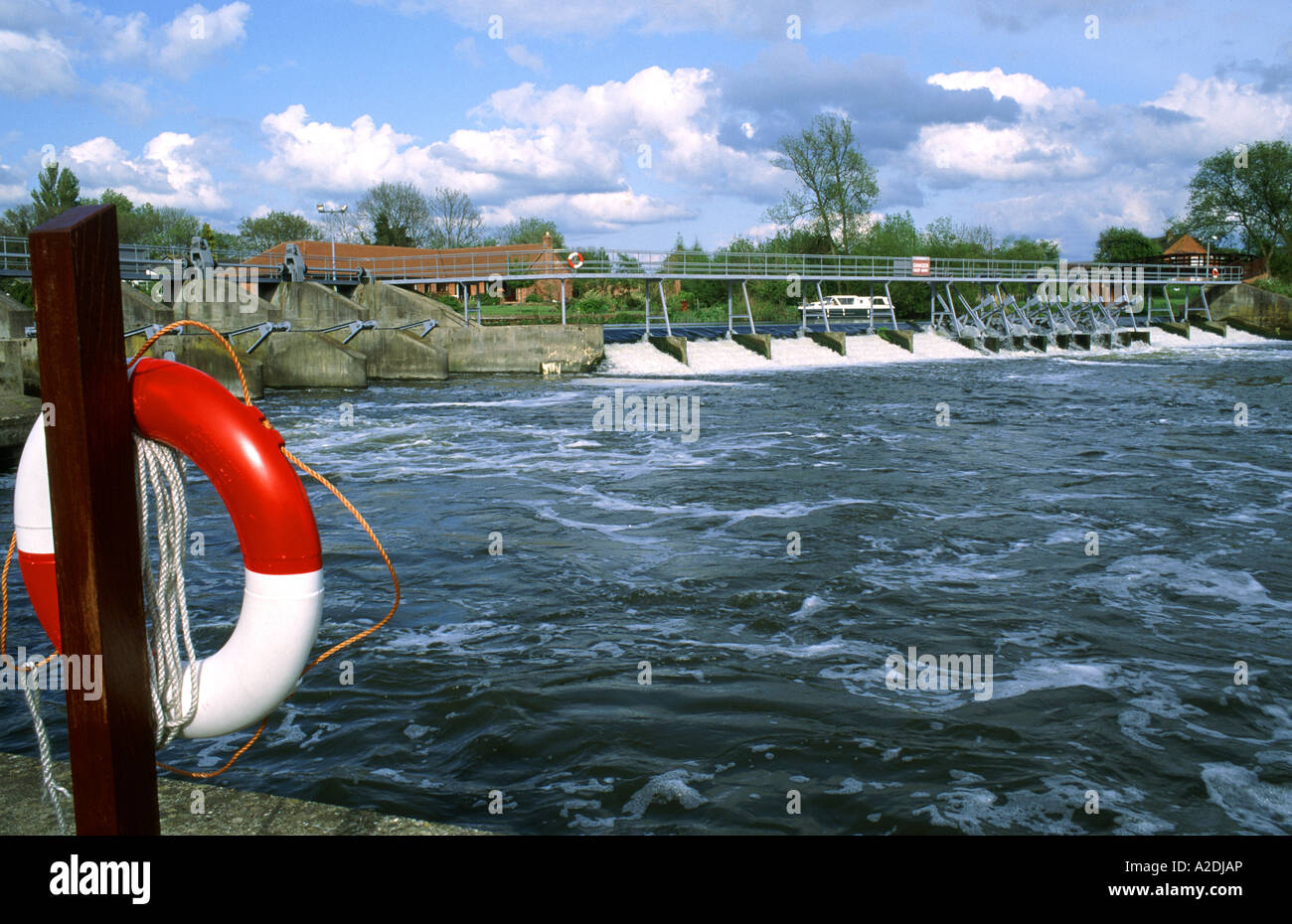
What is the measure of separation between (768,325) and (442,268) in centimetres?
1553

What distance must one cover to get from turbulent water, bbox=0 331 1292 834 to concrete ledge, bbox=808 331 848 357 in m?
20.8

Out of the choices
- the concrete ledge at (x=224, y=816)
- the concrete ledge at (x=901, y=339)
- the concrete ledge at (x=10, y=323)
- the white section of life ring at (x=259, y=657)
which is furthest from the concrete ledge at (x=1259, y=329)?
the white section of life ring at (x=259, y=657)

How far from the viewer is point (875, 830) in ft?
14.8

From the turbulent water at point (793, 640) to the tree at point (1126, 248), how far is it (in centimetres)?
8657

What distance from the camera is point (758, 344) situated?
34.9 meters

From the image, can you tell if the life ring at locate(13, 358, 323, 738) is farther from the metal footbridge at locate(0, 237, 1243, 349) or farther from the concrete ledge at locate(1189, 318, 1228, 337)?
the concrete ledge at locate(1189, 318, 1228, 337)

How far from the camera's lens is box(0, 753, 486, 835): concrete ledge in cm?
305

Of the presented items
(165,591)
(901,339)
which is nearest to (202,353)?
(165,591)

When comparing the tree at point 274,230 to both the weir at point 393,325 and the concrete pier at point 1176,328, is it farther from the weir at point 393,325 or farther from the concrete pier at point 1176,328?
the concrete pier at point 1176,328

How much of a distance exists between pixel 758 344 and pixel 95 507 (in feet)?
109

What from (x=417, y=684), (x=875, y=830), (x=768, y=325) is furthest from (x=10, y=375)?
(x=768, y=325)

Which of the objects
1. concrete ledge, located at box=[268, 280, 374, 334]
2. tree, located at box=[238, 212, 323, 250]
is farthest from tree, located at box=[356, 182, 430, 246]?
concrete ledge, located at box=[268, 280, 374, 334]
